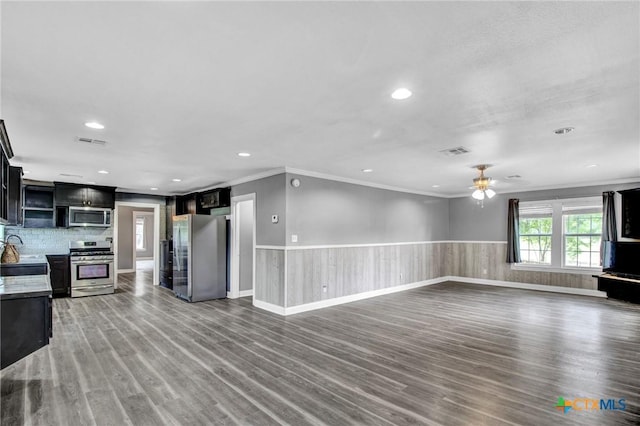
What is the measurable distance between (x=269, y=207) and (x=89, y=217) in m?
4.79

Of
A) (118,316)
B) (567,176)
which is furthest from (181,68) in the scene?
(567,176)

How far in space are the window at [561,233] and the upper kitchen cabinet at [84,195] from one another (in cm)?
1038

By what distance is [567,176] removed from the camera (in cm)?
650

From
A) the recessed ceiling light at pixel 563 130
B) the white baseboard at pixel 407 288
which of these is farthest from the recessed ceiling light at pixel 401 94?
the white baseboard at pixel 407 288

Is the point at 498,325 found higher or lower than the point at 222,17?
lower

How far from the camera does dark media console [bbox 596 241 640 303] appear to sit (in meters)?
4.60

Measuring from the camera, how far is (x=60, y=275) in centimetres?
709

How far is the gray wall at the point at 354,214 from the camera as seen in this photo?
19.1 ft

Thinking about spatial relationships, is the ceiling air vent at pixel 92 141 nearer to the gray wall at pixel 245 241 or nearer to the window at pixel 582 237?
the gray wall at pixel 245 241

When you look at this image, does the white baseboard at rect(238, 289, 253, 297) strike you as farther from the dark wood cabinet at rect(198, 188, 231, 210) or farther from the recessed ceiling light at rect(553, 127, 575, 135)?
the recessed ceiling light at rect(553, 127, 575, 135)

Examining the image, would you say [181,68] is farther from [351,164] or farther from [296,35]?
[351,164]

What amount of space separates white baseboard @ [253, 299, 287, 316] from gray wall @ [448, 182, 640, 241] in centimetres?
619

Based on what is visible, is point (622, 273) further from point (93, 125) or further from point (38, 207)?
point (38, 207)

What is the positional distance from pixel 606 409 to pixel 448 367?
4.06 feet
